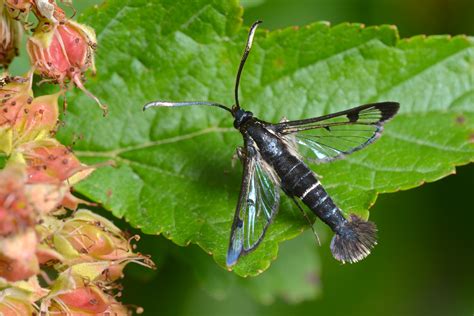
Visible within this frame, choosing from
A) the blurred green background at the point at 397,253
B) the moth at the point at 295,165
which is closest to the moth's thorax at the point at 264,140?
the moth at the point at 295,165

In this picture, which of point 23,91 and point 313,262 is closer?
point 23,91

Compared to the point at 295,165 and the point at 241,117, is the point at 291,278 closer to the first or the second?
the point at 295,165

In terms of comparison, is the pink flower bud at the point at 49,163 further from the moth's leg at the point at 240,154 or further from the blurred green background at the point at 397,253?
the blurred green background at the point at 397,253

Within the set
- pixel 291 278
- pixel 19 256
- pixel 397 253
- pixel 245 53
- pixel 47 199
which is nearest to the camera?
pixel 19 256

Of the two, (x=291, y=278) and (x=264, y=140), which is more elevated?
(x=264, y=140)

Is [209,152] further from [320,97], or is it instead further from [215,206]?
[320,97]

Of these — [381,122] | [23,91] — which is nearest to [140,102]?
[23,91]

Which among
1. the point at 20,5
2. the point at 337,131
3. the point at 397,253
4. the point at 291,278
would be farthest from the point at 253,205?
the point at 397,253

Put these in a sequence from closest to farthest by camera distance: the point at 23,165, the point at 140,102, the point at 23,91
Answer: the point at 23,165 < the point at 23,91 < the point at 140,102
